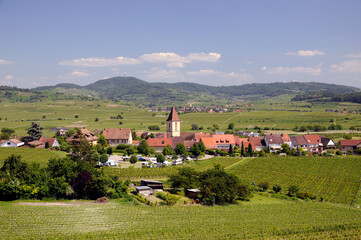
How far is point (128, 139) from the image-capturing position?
67.8 m

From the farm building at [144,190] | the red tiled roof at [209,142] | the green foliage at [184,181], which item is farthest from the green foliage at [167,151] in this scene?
the farm building at [144,190]

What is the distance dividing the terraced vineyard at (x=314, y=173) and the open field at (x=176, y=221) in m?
5.97

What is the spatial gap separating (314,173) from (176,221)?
26.3 metres

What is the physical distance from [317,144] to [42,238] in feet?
203

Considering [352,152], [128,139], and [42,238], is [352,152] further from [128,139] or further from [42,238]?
[42,238]

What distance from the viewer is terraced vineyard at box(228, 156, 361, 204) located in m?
35.7

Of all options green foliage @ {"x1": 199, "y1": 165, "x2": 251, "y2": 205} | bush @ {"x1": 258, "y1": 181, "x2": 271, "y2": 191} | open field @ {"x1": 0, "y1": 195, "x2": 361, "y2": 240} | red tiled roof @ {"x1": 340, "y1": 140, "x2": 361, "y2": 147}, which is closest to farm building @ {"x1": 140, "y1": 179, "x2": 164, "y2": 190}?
green foliage @ {"x1": 199, "y1": 165, "x2": 251, "y2": 205}

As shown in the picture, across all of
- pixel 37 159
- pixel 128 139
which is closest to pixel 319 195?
pixel 37 159

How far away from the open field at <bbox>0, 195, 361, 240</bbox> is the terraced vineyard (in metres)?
5.97

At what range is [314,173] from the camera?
43938 mm

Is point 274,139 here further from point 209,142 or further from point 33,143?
point 33,143

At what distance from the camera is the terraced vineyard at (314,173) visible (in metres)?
35.7

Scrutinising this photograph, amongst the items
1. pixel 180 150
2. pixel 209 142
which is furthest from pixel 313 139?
pixel 180 150

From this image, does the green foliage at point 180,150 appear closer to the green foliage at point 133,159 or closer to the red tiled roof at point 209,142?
the red tiled roof at point 209,142
